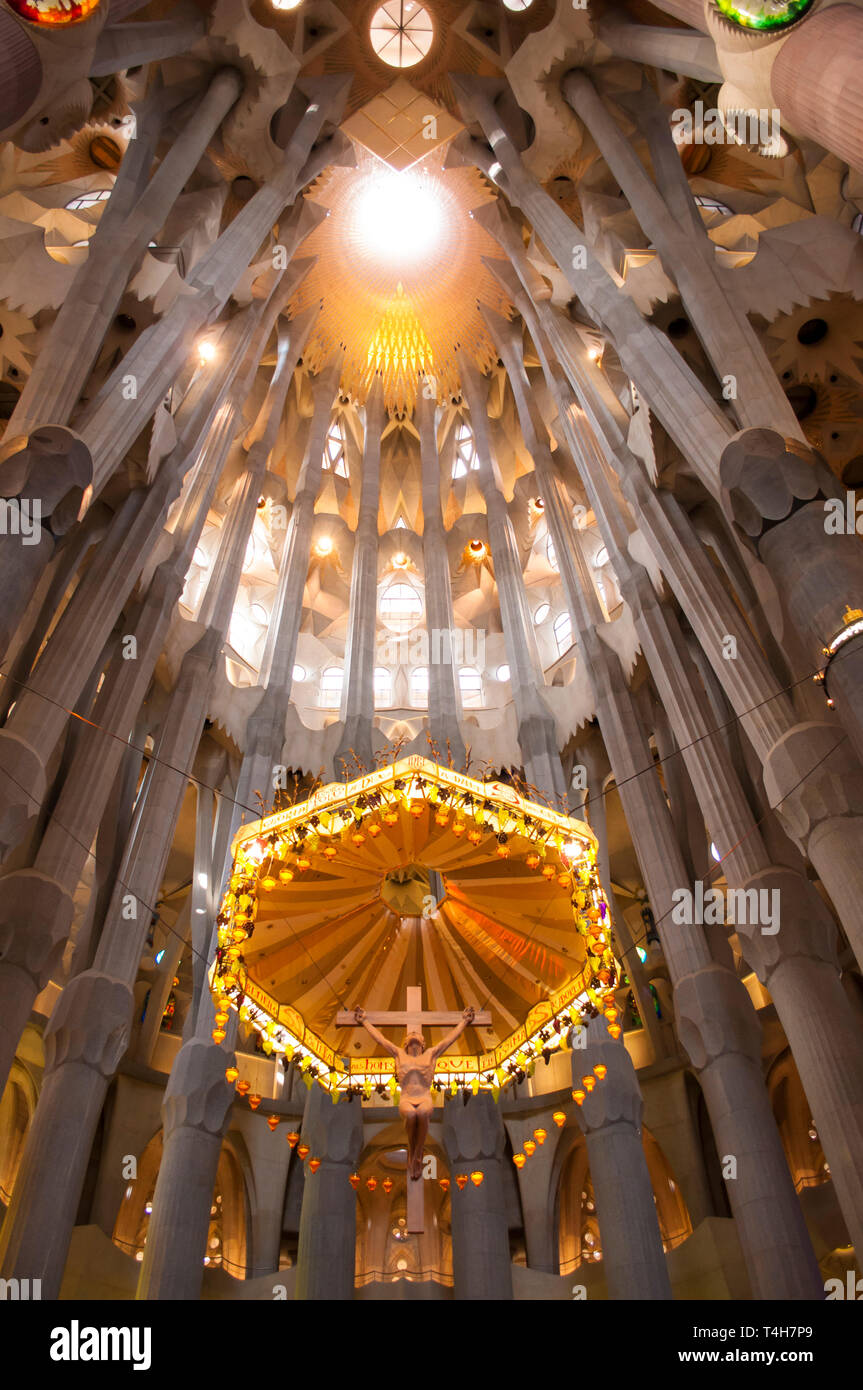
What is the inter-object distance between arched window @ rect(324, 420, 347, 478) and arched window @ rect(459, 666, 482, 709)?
24.2 feet

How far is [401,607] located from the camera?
28.7 m

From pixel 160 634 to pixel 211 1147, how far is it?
27.2 ft

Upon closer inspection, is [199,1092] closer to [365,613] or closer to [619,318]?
[365,613]

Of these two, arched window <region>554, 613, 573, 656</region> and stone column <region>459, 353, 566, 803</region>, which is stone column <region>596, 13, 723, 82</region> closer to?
stone column <region>459, 353, 566, 803</region>

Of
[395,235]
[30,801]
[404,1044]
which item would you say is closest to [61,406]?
[30,801]

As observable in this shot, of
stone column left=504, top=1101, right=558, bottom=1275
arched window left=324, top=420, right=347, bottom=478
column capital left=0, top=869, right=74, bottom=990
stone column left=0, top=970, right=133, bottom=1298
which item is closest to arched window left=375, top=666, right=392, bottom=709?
arched window left=324, top=420, right=347, bottom=478

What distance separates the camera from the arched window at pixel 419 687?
26031mm

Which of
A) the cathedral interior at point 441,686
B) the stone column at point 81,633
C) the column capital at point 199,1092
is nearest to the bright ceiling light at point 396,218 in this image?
the cathedral interior at point 441,686

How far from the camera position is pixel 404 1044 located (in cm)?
1155

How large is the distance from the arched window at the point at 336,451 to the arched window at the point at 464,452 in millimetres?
3320

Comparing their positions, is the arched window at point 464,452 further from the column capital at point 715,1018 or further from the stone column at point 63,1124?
the stone column at point 63,1124
